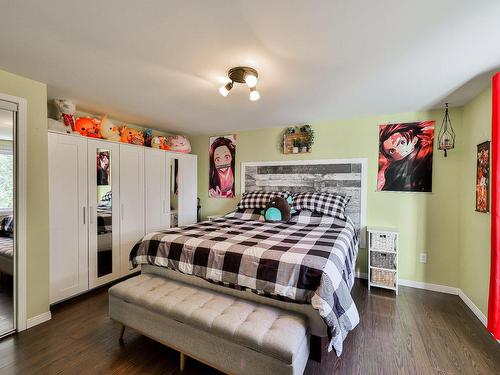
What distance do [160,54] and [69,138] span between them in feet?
5.06

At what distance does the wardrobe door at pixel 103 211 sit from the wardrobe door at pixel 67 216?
0.07 m

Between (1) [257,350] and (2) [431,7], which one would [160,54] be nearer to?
(2) [431,7]

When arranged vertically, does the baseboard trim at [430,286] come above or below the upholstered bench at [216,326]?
below

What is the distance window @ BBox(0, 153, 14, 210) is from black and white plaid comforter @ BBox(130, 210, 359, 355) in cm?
111

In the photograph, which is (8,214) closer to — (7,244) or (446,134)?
(7,244)

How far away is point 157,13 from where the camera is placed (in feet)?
4.13

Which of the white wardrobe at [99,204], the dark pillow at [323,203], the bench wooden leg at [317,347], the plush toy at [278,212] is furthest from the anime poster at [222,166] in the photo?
the bench wooden leg at [317,347]

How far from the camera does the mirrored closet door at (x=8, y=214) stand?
6.31 feet

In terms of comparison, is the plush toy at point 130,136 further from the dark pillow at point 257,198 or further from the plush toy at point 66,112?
the dark pillow at point 257,198

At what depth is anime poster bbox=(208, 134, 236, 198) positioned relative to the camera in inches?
159

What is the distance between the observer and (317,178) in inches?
133

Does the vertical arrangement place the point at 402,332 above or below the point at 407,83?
below

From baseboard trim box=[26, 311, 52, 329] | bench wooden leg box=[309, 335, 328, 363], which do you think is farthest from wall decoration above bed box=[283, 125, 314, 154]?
baseboard trim box=[26, 311, 52, 329]

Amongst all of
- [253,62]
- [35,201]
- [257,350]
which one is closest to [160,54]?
[253,62]
